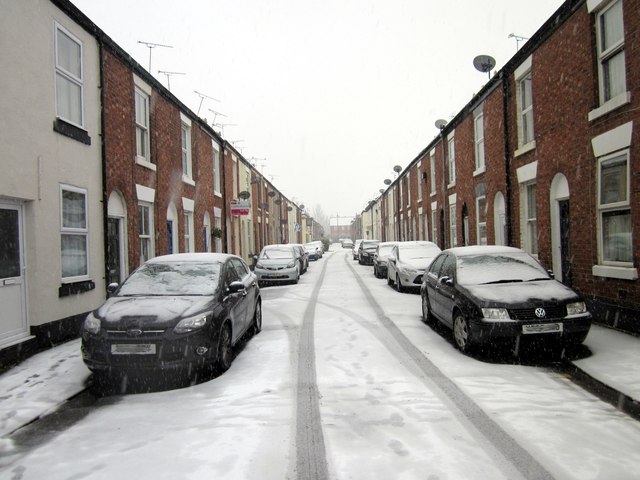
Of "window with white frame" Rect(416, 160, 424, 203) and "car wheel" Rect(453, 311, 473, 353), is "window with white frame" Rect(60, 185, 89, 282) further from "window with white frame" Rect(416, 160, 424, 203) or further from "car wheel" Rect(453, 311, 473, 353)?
"window with white frame" Rect(416, 160, 424, 203)

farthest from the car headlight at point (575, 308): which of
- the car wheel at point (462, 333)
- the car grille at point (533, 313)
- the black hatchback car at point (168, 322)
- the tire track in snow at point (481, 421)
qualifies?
the black hatchback car at point (168, 322)

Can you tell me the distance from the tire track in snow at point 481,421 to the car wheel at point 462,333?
1.94 feet

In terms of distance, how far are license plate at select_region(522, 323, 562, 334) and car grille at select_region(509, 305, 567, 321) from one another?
0.26ft

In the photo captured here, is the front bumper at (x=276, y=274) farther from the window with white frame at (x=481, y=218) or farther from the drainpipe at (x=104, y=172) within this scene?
the drainpipe at (x=104, y=172)

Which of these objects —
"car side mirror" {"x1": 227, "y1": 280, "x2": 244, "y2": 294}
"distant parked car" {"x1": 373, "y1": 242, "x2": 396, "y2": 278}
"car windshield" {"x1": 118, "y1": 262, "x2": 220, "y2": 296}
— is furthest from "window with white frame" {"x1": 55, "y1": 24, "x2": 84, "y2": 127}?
"distant parked car" {"x1": 373, "y1": 242, "x2": 396, "y2": 278}

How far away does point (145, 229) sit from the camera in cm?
1295

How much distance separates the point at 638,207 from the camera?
7.54 m

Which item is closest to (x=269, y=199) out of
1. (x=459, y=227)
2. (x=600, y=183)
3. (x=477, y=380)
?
(x=459, y=227)

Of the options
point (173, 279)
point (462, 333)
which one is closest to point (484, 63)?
point (462, 333)

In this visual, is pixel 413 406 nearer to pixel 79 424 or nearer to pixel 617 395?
pixel 617 395

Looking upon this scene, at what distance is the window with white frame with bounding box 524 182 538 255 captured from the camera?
12224 mm

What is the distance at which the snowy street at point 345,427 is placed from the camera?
11.8 ft

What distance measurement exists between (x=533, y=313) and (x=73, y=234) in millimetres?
7798

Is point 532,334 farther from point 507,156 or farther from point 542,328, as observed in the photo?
point 507,156
